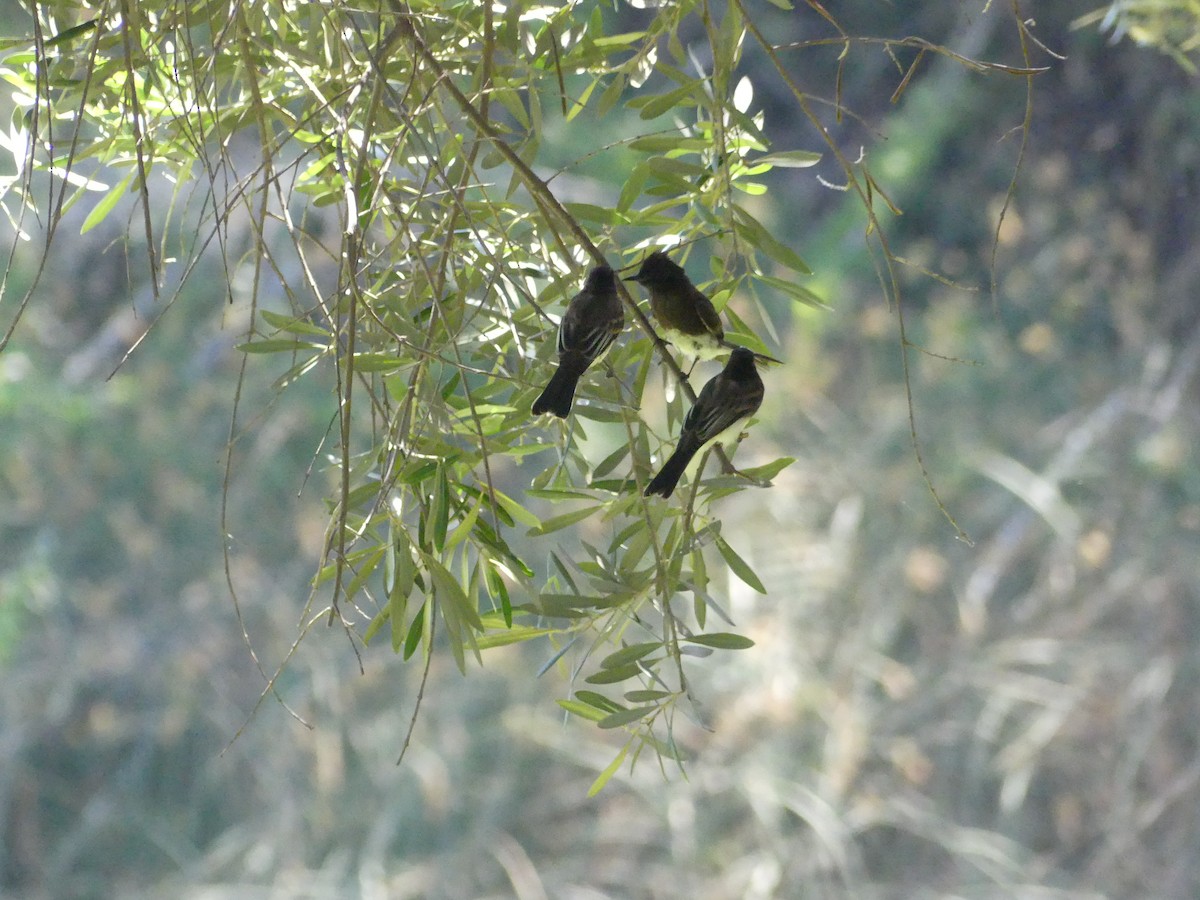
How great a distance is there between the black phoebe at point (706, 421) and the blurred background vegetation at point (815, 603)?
91.3 inches

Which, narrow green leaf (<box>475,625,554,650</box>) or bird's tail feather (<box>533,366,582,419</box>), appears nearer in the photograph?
bird's tail feather (<box>533,366,582,419</box>)

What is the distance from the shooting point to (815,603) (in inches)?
146

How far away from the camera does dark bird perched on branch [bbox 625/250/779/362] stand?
3.85 feet

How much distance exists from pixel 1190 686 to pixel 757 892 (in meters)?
1.25

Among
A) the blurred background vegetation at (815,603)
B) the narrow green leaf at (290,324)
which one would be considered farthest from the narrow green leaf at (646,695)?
the blurred background vegetation at (815,603)

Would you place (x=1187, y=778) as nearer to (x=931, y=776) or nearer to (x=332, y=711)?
(x=931, y=776)

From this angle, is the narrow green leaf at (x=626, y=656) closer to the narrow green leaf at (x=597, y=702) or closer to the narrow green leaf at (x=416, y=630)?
the narrow green leaf at (x=597, y=702)

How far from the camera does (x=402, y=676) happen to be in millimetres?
4086

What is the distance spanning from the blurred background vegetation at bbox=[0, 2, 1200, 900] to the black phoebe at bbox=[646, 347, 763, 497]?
2.32 m

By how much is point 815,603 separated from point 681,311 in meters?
2.59

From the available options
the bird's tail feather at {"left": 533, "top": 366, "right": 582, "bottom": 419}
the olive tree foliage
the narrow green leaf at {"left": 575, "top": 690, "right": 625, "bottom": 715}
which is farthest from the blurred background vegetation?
the bird's tail feather at {"left": 533, "top": 366, "right": 582, "bottom": 419}

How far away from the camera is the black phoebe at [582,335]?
3.26ft

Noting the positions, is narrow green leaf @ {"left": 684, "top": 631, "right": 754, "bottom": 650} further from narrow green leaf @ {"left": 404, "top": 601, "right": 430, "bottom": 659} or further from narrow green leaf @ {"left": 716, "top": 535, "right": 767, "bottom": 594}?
narrow green leaf @ {"left": 404, "top": 601, "right": 430, "bottom": 659}

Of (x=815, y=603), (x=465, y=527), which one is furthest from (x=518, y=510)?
(x=815, y=603)
